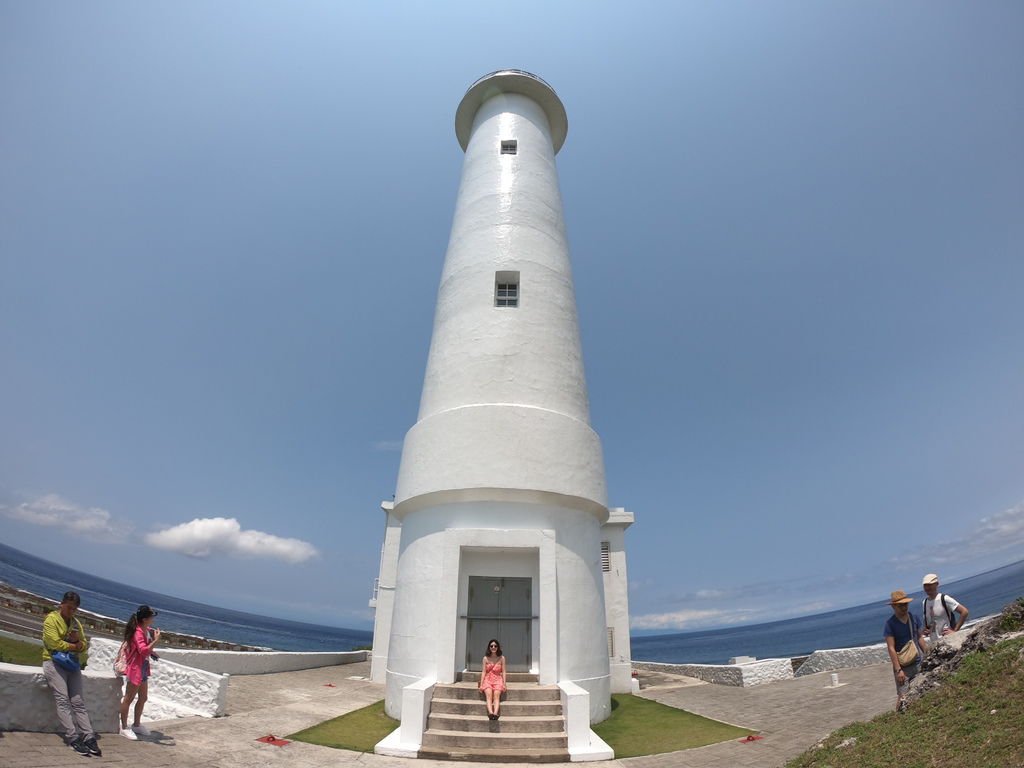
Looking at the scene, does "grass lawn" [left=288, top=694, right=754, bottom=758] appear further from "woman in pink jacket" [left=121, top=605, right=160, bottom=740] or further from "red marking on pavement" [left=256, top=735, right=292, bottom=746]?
"woman in pink jacket" [left=121, top=605, right=160, bottom=740]

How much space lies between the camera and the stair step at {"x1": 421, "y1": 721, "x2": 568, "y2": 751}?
738 centimetres

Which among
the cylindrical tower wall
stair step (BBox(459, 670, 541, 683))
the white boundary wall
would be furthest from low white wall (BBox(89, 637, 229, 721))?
the cylindrical tower wall

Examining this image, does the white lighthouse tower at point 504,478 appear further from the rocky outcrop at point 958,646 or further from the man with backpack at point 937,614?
the man with backpack at point 937,614

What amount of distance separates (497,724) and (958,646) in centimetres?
585

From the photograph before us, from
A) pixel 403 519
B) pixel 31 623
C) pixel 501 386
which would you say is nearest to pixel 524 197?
pixel 501 386

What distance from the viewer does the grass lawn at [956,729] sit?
14.3 ft

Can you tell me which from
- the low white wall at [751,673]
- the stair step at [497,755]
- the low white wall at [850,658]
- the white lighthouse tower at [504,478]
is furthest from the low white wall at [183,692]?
the low white wall at [850,658]

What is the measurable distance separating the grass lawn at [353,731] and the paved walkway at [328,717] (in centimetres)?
27

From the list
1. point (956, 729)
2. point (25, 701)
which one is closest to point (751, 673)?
point (956, 729)

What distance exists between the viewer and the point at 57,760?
16.2ft

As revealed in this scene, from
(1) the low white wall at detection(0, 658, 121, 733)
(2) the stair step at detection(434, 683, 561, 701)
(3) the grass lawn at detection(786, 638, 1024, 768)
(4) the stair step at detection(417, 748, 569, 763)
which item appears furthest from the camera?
(2) the stair step at detection(434, 683, 561, 701)

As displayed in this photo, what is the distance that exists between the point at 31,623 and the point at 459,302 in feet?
63.2

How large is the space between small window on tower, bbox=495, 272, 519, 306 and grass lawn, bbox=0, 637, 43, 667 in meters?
11.9

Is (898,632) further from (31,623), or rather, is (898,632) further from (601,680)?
(31,623)
